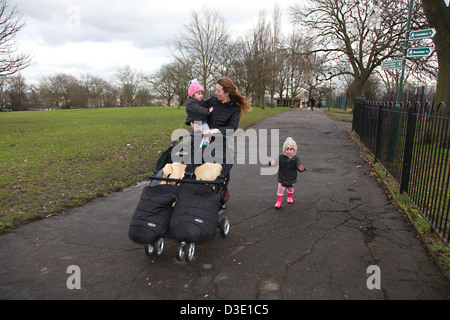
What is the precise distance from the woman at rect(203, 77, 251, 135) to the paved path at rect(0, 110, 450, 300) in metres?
1.47

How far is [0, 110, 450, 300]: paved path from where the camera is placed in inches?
113

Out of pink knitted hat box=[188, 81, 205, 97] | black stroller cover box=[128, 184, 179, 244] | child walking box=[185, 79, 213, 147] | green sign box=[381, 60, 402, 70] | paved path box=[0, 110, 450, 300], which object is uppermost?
green sign box=[381, 60, 402, 70]

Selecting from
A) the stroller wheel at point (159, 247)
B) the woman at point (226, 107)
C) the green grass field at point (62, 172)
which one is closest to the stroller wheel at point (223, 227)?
the stroller wheel at point (159, 247)

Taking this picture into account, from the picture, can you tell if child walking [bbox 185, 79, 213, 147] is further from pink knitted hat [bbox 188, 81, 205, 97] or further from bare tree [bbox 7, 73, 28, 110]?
bare tree [bbox 7, 73, 28, 110]

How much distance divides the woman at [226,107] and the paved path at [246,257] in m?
1.47

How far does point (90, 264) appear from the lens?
3.36 meters

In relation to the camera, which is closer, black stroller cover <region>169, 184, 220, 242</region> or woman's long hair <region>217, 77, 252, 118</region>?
black stroller cover <region>169, 184, 220, 242</region>

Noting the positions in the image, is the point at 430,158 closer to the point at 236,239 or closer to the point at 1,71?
the point at 236,239

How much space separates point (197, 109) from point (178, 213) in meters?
1.55

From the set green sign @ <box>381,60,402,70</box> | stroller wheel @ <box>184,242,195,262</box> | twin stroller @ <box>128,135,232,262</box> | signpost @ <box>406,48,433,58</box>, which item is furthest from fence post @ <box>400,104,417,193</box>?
green sign @ <box>381,60,402,70</box>

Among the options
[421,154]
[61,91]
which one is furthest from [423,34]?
[61,91]

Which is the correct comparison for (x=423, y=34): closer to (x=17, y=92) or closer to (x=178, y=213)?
(x=178, y=213)

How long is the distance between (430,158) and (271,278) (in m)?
3.10
